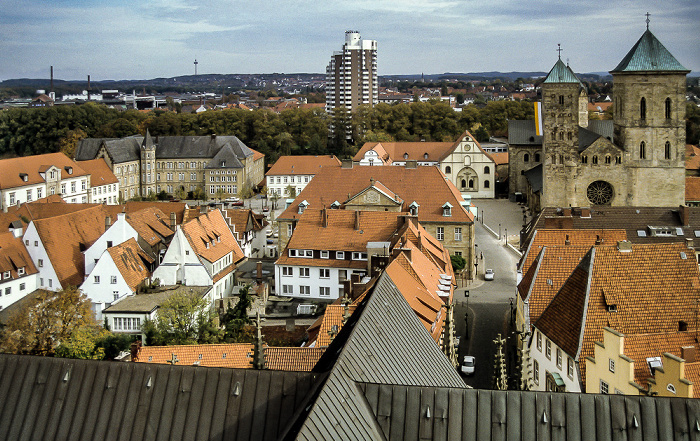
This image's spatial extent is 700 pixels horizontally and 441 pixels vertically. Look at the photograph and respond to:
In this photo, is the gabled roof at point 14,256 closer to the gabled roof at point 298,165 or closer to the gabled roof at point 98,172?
the gabled roof at point 98,172

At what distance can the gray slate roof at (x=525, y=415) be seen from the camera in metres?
15.3

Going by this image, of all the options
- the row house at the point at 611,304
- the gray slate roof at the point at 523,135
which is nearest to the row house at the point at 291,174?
the gray slate roof at the point at 523,135

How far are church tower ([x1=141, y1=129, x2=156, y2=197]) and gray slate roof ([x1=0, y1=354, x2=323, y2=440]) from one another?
98379mm

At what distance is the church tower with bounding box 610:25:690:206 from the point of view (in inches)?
2830

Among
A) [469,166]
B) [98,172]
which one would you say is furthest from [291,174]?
[98,172]

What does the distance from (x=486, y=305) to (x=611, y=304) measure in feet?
64.1

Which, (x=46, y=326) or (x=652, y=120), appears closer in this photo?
(x=46, y=326)

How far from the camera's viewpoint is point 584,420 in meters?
15.4

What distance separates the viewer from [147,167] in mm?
114688

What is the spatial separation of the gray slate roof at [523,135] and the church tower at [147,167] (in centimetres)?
5030

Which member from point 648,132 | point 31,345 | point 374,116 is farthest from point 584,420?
point 374,116

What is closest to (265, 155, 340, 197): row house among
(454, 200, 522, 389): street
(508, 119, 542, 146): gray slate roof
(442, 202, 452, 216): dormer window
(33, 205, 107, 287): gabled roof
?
(508, 119, 542, 146): gray slate roof

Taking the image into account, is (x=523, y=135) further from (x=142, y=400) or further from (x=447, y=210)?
(x=142, y=400)

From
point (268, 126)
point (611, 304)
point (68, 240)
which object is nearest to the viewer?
point (611, 304)
